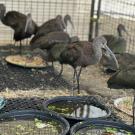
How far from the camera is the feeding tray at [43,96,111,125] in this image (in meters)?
4.90

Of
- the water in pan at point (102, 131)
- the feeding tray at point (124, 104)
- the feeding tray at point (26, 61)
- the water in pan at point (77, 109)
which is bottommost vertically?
the feeding tray at point (124, 104)

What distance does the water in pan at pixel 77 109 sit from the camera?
16.2 feet

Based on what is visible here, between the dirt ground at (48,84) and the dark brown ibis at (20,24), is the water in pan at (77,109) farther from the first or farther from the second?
the dark brown ibis at (20,24)

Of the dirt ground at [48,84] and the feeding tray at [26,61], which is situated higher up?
the feeding tray at [26,61]

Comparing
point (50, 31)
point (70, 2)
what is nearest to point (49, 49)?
point (50, 31)

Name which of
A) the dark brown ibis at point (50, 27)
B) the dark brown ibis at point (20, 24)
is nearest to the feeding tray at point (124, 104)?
the dark brown ibis at point (50, 27)

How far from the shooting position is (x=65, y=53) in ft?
21.0

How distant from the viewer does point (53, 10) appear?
10.5 m

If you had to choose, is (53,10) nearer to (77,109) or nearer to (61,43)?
(61,43)

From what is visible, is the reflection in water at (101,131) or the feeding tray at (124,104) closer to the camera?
the reflection in water at (101,131)

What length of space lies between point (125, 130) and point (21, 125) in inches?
44.3

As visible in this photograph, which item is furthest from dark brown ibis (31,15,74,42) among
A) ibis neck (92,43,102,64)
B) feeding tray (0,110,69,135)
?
feeding tray (0,110,69,135)

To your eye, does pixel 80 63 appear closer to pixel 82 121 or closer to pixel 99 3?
pixel 82 121

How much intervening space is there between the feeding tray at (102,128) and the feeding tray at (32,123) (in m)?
0.19
